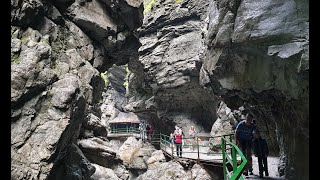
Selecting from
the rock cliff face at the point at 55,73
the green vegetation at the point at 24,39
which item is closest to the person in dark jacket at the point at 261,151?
the rock cliff face at the point at 55,73

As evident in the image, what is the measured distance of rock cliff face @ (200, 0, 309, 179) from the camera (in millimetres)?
6043

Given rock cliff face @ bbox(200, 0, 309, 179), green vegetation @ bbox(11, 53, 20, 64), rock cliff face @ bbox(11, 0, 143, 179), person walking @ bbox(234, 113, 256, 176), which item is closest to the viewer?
rock cliff face @ bbox(200, 0, 309, 179)

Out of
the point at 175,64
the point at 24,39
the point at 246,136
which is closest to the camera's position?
the point at 246,136

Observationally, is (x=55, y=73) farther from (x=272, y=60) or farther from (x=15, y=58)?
(x=272, y=60)

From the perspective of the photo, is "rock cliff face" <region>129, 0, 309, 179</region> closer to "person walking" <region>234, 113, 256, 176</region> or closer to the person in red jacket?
"person walking" <region>234, 113, 256, 176</region>

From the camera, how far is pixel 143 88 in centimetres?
3466

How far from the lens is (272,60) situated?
6938mm

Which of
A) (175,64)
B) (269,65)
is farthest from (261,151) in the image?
(175,64)

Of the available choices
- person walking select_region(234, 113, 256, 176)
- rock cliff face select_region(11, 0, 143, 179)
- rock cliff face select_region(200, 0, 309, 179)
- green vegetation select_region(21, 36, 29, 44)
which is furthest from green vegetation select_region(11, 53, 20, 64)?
person walking select_region(234, 113, 256, 176)

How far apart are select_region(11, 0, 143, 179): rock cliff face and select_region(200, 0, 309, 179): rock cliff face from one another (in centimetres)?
670

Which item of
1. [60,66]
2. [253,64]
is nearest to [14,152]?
[60,66]

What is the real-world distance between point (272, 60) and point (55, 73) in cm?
936

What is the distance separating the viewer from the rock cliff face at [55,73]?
10.8 m
